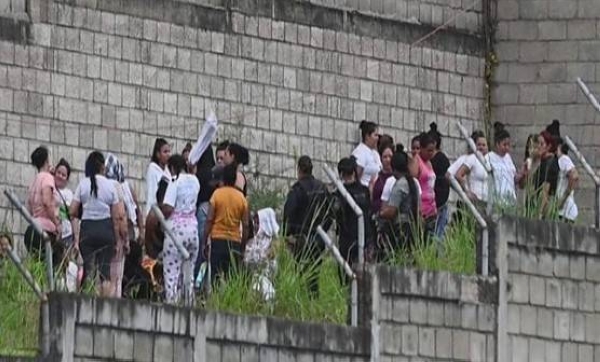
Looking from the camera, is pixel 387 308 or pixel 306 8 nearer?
pixel 387 308

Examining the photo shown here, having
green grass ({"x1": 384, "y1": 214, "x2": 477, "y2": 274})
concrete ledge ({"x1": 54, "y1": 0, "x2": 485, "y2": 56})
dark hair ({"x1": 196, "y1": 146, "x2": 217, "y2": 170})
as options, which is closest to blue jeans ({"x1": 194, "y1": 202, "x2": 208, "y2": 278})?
dark hair ({"x1": 196, "y1": 146, "x2": 217, "y2": 170})

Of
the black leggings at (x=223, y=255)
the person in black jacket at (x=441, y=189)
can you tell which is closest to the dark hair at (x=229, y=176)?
the black leggings at (x=223, y=255)

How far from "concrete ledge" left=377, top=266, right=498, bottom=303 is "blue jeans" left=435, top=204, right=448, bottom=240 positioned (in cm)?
56

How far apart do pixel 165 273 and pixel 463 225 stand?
9.85 feet

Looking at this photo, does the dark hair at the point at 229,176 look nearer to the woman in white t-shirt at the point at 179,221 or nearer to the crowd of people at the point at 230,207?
the crowd of people at the point at 230,207

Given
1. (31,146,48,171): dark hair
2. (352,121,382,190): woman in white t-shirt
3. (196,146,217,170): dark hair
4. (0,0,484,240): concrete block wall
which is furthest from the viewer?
(0,0,484,240): concrete block wall

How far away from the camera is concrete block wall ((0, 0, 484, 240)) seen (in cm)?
3300

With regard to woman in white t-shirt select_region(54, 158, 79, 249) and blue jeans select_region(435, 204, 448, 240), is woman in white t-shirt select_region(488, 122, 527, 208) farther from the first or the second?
woman in white t-shirt select_region(54, 158, 79, 249)

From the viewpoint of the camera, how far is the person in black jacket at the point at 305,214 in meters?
27.5

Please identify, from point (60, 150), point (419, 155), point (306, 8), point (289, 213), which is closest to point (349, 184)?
point (289, 213)

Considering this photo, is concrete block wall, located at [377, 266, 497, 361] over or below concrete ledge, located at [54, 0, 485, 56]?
below

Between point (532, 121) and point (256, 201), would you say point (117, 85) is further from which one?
point (532, 121)

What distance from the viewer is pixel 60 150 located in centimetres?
3294

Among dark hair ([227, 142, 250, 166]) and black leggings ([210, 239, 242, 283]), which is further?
dark hair ([227, 142, 250, 166])
